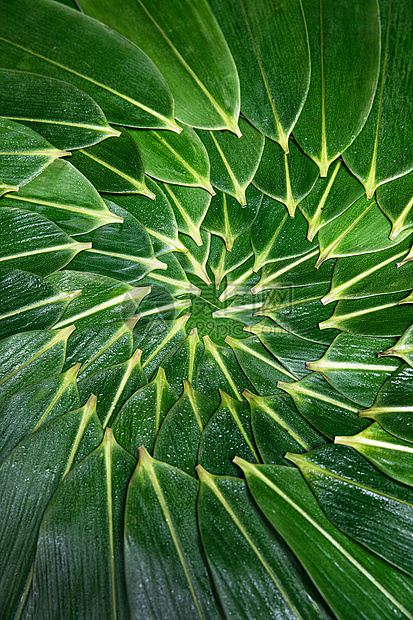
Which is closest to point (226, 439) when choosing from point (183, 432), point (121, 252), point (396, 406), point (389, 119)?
point (183, 432)

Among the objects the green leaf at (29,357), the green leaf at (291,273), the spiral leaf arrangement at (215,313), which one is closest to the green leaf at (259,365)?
the spiral leaf arrangement at (215,313)

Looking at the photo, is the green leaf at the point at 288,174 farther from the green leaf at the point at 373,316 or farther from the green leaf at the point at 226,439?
the green leaf at the point at 226,439

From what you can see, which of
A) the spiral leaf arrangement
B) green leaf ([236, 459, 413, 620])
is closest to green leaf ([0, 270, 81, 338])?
the spiral leaf arrangement

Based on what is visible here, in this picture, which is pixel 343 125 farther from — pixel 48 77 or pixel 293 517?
pixel 293 517

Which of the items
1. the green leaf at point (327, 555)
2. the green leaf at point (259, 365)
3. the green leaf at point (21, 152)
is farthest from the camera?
the green leaf at point (259, 365)

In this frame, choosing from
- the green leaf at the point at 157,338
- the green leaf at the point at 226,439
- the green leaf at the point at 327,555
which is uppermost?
the green leaf at the point at 157,338

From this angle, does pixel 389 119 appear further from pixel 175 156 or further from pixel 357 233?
pixel 175 156
